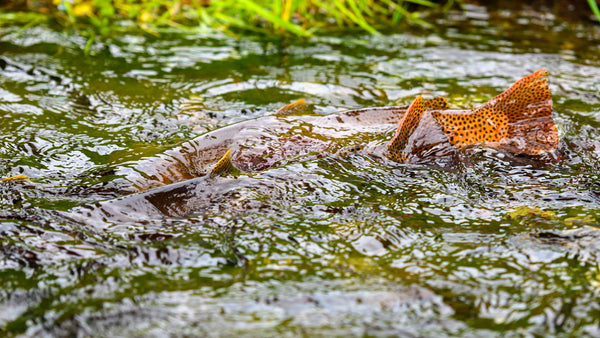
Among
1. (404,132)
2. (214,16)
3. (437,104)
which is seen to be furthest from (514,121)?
(214,16)

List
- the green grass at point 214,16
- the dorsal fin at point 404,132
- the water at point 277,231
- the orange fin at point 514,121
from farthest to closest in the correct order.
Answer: the green grass at point 214,16 → the orange fin at point 514,121 → the dorsal fin at point 404,132 → the water at point 277,231

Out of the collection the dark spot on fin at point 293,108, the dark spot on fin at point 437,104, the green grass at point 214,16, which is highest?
the green grass at point 214,16

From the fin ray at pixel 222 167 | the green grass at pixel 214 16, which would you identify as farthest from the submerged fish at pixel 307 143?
the green grass at pixel 214 16

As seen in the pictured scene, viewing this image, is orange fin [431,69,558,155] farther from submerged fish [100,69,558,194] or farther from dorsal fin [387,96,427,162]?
dorsal fin [387,96,427,162]

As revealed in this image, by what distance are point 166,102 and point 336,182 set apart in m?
2.09

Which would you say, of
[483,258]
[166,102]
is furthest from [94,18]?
[483,258]

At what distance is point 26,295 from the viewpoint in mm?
2338

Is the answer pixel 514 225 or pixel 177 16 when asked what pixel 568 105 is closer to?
pixel 514 225

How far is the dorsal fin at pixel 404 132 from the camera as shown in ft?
12.0

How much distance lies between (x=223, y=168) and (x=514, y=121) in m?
2.12

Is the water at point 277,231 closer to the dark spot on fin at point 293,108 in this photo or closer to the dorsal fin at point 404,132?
the dorsal fin at point 404,132

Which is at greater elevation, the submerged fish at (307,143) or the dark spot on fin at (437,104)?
the dark spot on fin at (437,104)

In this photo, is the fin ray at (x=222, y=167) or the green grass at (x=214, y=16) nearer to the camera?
the fin ray at (x=222, y=167)

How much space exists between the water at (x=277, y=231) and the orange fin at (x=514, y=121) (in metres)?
0.17
